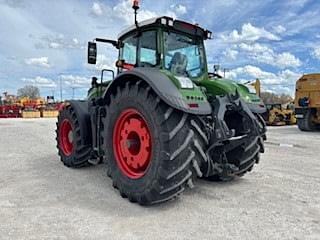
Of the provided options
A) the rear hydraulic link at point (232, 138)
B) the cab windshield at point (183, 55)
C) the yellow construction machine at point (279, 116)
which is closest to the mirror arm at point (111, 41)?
the cab windshield at point (183, 55)

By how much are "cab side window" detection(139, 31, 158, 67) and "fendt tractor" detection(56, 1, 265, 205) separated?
0.01 m

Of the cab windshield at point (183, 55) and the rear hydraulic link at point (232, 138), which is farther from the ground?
the cab windshield at point (183, 55)

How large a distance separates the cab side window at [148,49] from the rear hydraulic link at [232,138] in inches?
38.7

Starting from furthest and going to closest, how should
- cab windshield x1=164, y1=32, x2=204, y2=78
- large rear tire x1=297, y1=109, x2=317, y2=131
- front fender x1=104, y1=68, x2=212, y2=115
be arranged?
large rear tire x1=297, y1=109, x2=317, y2=131
cab windshield x1=164, y1=32, x2=204, y2=78
front fender x1=104, y1=68, x2=212, y2=115

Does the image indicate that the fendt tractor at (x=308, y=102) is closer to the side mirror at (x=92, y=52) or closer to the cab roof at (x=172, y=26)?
the cab roof at (x=172, y=26)

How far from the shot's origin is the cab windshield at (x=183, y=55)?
4.18 metres

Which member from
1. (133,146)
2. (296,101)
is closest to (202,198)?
(133,146)

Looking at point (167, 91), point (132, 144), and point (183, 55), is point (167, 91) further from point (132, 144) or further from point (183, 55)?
point (183, 55)

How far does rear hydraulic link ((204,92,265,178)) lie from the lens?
3566 mm

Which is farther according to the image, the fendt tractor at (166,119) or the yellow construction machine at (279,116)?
the yellow construction machine at (279,116)

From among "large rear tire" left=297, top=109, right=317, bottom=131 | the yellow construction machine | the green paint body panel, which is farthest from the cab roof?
the yellow construction machine

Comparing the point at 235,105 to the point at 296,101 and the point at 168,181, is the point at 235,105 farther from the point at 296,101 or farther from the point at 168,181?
the point at 296,101

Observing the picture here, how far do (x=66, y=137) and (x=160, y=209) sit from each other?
3.13 m

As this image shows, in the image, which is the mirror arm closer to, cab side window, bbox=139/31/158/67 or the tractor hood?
cab side window, bbox=139/31/158/67
